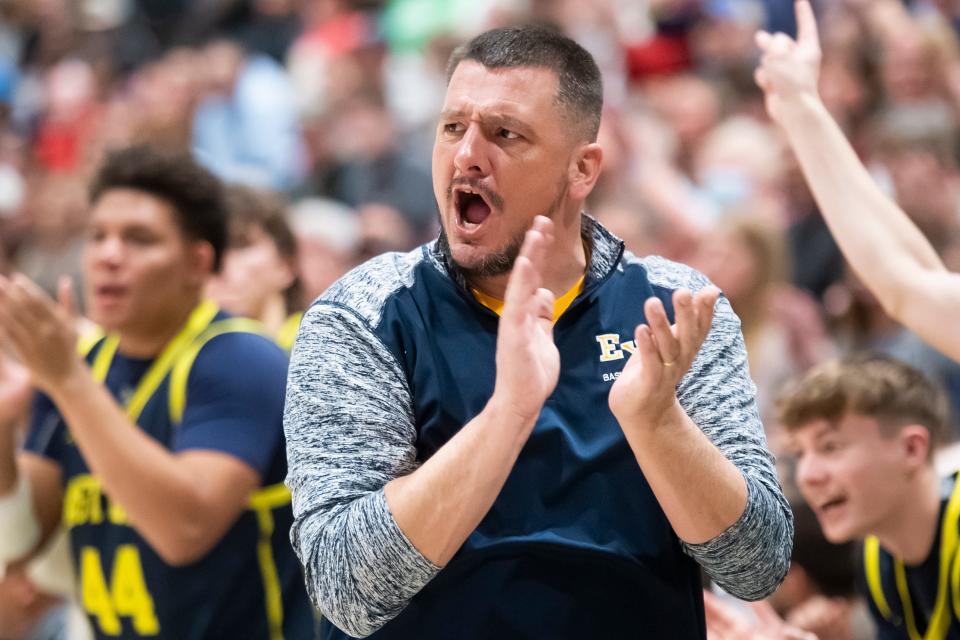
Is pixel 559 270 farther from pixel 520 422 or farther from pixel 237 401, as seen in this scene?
pixel 237 401

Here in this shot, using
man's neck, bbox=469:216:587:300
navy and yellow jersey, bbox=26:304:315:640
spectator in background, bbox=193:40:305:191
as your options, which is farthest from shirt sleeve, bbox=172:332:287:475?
spectator in background, bbox=193:40:305:191

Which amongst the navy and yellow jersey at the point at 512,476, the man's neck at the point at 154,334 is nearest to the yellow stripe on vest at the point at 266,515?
the man's neck at the point at 154,334

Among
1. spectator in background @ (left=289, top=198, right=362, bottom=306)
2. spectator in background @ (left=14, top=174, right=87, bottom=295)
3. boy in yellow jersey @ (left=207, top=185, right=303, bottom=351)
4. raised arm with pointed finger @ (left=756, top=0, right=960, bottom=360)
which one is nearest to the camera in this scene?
raised arm with pointed finger @ (left=756, top=0, right=960, bottom=360)

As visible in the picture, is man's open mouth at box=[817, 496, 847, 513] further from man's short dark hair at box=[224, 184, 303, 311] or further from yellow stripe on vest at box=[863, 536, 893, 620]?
man's short dark hair at box=[224, 184, 303, 311]

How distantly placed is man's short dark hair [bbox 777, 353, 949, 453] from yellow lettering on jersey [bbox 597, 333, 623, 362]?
40.8 inches

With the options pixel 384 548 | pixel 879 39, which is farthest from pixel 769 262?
pixel 384 548

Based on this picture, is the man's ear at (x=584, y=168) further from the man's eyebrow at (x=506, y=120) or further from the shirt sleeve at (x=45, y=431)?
the shirt sleeve at (x=45, y=431)

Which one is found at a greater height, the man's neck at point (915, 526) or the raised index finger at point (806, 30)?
the raised index finger at point (806, 30)

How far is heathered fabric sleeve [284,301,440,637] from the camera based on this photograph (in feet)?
7.29

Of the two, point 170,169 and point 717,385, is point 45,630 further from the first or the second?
point 717,385

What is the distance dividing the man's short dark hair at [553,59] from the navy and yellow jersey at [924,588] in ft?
4.22

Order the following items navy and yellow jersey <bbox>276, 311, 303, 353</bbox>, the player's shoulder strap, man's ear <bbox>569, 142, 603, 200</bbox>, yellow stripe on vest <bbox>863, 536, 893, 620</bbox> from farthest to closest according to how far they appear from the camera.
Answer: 1. navy and yellow jersey <bbox>276, 311, 303, 353</bbox>
2. the player's shoulder strap
3. yellow stripe on vest <bbox>863, 536, 893, 620</bbox>
4. man's ear <bbox>569, 142, 603, 200</bbox>

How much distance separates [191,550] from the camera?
328 centimetres

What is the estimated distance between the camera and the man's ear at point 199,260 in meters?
3.73
